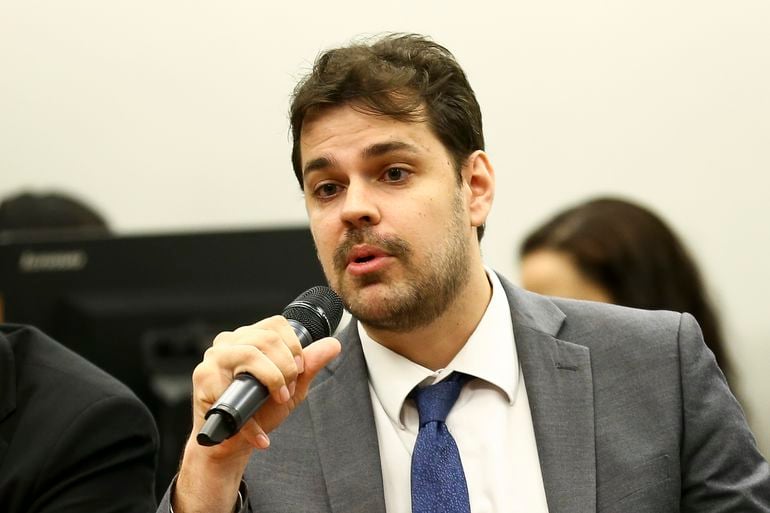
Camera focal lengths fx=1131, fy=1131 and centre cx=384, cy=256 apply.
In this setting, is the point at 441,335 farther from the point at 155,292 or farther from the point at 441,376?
the point at 155,292

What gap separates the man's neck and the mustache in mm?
146

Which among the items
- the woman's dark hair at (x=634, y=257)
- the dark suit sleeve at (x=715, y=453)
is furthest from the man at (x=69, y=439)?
the woman's dark hair at (x=634, y=257)

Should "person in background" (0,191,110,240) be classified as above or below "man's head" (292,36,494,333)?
below

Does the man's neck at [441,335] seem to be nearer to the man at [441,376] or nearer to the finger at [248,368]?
the man at [441,376]

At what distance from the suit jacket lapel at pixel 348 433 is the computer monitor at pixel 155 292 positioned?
354 mm

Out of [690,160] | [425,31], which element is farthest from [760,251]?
[425,31]

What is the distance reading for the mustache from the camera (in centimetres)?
169

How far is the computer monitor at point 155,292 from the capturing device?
86.4 inches

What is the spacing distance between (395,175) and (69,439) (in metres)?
0.67

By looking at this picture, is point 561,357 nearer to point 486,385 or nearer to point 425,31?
point 486,385

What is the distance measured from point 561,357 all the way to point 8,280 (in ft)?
3.61

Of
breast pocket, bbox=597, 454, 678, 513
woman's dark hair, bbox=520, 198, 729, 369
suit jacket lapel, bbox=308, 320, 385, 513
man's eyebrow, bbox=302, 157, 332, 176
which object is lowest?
woman's dark hair, bbox=520, 198, 729, 369

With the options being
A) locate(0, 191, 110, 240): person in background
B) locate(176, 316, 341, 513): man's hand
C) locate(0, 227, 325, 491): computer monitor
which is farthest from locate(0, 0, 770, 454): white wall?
locate(176, 316, 341, 513): man's hand

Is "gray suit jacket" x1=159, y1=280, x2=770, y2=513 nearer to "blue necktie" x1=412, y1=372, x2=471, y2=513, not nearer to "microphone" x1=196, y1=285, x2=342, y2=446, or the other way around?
"blue necktie" x1=412, y1=372, x2=471, y2=513
